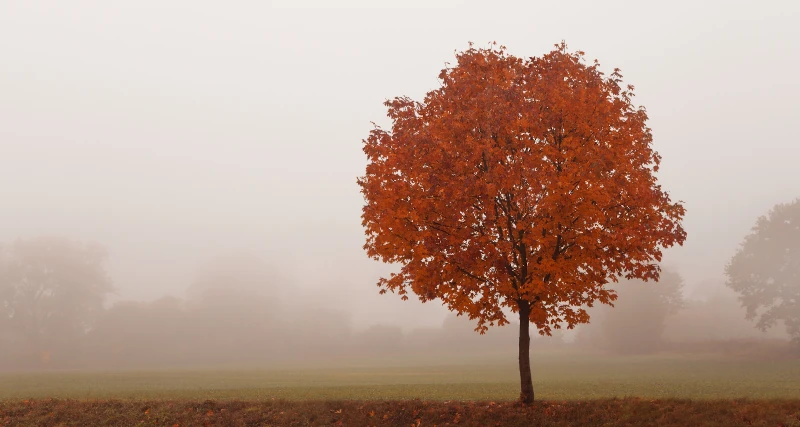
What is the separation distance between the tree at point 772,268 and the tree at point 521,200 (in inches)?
1999

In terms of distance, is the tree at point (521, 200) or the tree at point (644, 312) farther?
the tree at point (644, 312)

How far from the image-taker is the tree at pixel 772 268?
56.8m

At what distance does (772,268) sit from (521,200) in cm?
5861

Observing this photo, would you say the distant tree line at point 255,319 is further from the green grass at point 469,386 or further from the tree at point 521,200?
the tree at point 521,200

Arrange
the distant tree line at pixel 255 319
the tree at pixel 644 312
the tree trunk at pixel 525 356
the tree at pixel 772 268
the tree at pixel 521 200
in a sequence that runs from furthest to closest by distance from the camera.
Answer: the tree at pixel 644 312, the distant tree line at pixel 255 319, the tree at pixel 772 268, the tree trunk at pixel 525 356, the tree at pixel 521 200

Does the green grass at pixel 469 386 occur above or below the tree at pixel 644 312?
below

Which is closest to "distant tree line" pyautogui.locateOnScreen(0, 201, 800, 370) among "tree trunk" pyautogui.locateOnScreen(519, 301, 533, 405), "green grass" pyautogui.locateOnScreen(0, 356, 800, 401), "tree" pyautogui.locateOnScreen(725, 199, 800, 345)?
"tree" pyautogui.locateOnScreen(725, 199, 800, 345)

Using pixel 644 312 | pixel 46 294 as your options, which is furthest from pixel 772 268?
pixel 46 294

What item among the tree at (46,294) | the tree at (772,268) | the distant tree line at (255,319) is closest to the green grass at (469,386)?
the tree at (772,268)

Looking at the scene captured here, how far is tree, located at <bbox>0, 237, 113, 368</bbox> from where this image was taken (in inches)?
2827

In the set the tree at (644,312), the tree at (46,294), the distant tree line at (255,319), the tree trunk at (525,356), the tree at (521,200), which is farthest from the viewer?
the tree at (644,312)

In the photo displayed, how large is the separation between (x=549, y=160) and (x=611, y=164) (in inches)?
88.0

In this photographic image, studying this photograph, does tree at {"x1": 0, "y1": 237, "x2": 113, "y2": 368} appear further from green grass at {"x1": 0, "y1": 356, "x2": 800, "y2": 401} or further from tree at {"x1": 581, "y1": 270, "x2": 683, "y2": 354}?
tree at {"x1": 581, "y1": 270, "x2": 683, "y2": 354}

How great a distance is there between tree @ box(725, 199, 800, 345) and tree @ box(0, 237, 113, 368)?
304 ft
